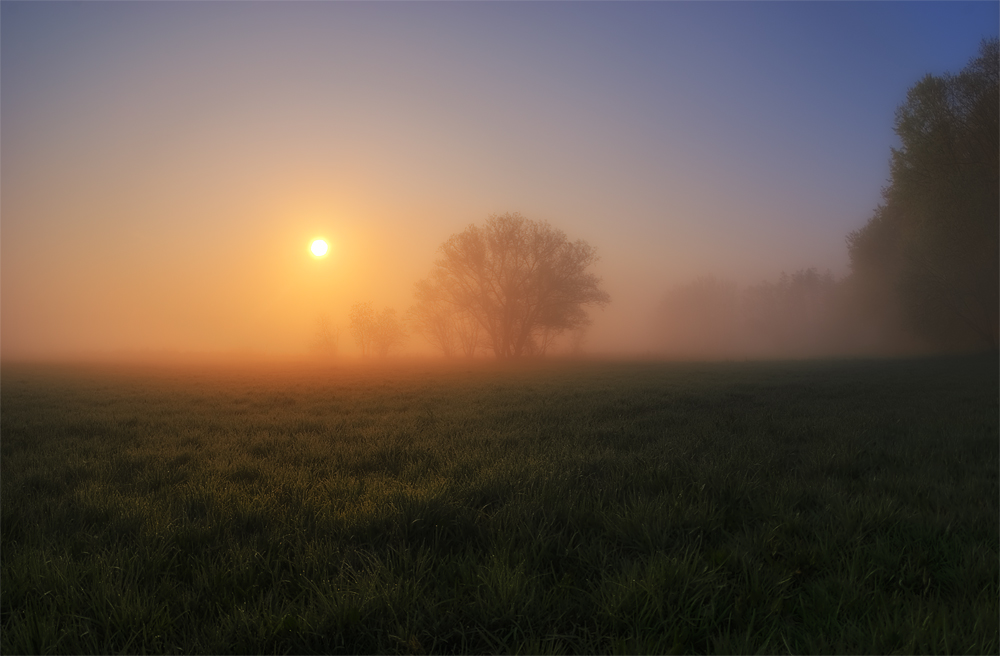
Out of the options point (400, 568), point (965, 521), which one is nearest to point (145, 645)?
point (400, 568)

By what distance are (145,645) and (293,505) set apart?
1679mm

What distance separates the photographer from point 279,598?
8.21ft

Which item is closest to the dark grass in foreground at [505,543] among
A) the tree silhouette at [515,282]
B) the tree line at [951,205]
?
the tree line at [951,205]

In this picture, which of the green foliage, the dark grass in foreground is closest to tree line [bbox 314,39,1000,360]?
the green foliage

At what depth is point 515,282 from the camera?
1689 inches

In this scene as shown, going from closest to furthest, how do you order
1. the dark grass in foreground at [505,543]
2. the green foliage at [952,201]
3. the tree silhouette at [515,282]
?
1. the dark grass in foreground at [505,543]
2. the green foliage at [952,201]
3. the tree silhouette at [515,282]

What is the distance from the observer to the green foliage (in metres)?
23.3

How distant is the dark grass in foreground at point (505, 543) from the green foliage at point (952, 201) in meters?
25.9

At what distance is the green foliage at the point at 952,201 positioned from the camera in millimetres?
23297

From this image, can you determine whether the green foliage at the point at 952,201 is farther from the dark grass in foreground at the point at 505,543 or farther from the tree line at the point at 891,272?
the dark grass in foreground at the point at 505,543

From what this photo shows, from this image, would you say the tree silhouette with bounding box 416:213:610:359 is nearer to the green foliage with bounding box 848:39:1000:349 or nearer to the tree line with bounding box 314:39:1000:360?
the tree line with bounding box 314:39:1000:360

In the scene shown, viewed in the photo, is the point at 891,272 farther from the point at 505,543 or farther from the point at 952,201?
the point at 505,543

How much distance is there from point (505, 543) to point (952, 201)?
1302 inches

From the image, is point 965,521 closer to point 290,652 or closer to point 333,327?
→ point 290,652
